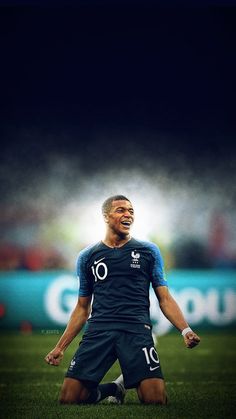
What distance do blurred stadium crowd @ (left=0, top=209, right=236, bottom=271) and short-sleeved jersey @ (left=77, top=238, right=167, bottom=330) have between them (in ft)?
30.6

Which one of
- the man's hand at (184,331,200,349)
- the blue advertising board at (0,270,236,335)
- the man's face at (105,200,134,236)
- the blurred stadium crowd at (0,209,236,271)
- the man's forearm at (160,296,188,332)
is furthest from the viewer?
the blurred stadium crowd at (0,209,236,271)

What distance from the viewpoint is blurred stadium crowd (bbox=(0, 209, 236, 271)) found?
14.2 metres

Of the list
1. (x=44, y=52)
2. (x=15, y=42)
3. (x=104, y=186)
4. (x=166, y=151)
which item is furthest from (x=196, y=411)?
(x=104, y=186)

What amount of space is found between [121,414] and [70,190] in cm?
1079

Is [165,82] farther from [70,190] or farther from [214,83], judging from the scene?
[70,190]

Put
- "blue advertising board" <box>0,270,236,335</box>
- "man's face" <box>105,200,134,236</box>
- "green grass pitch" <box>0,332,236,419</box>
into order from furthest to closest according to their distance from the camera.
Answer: "blue advertising board" <box>0,270,236,335</box> < "man's face" <box>105,200,134,236</box> < "green grass pitch" <box>0,332,236,419</box>

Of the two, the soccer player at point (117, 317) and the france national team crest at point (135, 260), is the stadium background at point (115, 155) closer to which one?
the soccer player at point (117, 317)

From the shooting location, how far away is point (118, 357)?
4.50 metres

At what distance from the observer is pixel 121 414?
430cm

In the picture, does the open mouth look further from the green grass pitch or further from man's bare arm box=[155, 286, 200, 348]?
the green grass pitch

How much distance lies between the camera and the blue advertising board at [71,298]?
41.4 ft

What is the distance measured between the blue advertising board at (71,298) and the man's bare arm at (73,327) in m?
7.69

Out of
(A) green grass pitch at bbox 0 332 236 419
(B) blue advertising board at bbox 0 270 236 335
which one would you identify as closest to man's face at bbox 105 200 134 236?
(A) green grass pitch at bbox 0 332 236 419

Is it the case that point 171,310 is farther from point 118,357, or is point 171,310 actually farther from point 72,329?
point 72,329
